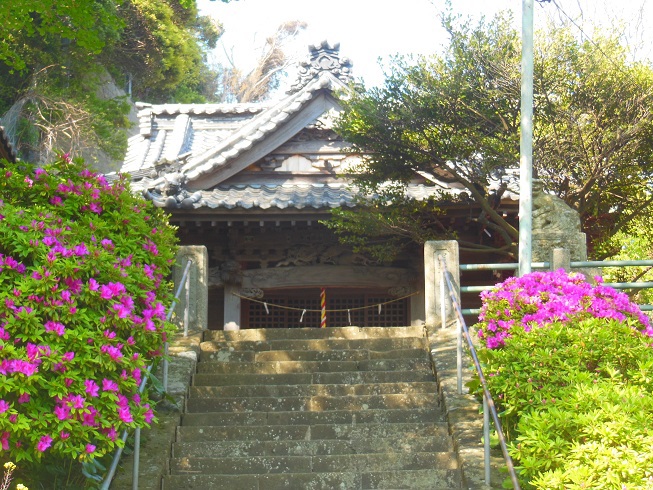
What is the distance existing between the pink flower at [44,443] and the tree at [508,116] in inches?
291

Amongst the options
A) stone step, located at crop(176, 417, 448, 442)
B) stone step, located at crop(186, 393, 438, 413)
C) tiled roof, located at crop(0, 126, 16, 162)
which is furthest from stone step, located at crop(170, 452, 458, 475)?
tiled roof, located at crop(0, 126, 16, 162)

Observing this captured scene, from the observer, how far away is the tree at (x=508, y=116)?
473 inches

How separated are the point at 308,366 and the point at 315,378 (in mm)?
312

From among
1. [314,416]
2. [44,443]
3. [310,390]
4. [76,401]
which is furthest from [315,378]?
[44,443]

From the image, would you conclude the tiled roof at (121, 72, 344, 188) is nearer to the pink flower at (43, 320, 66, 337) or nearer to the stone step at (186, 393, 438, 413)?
the stone step at (186, 393, 438, 413)

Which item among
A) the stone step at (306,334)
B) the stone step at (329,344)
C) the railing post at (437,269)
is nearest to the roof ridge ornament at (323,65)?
the railing post at (437,269)

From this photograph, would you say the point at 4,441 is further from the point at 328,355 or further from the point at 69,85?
the point at 69,85

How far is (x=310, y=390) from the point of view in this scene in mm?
9266

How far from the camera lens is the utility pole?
986 centimetres

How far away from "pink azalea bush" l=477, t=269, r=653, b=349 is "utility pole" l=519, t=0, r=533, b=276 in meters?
0.89

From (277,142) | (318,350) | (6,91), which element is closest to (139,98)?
(6,91)

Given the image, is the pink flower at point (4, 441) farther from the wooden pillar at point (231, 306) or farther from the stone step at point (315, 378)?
the wooden pillar at point (231, 306)

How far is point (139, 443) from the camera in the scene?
7.70 m

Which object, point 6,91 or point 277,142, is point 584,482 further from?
point 6,91
